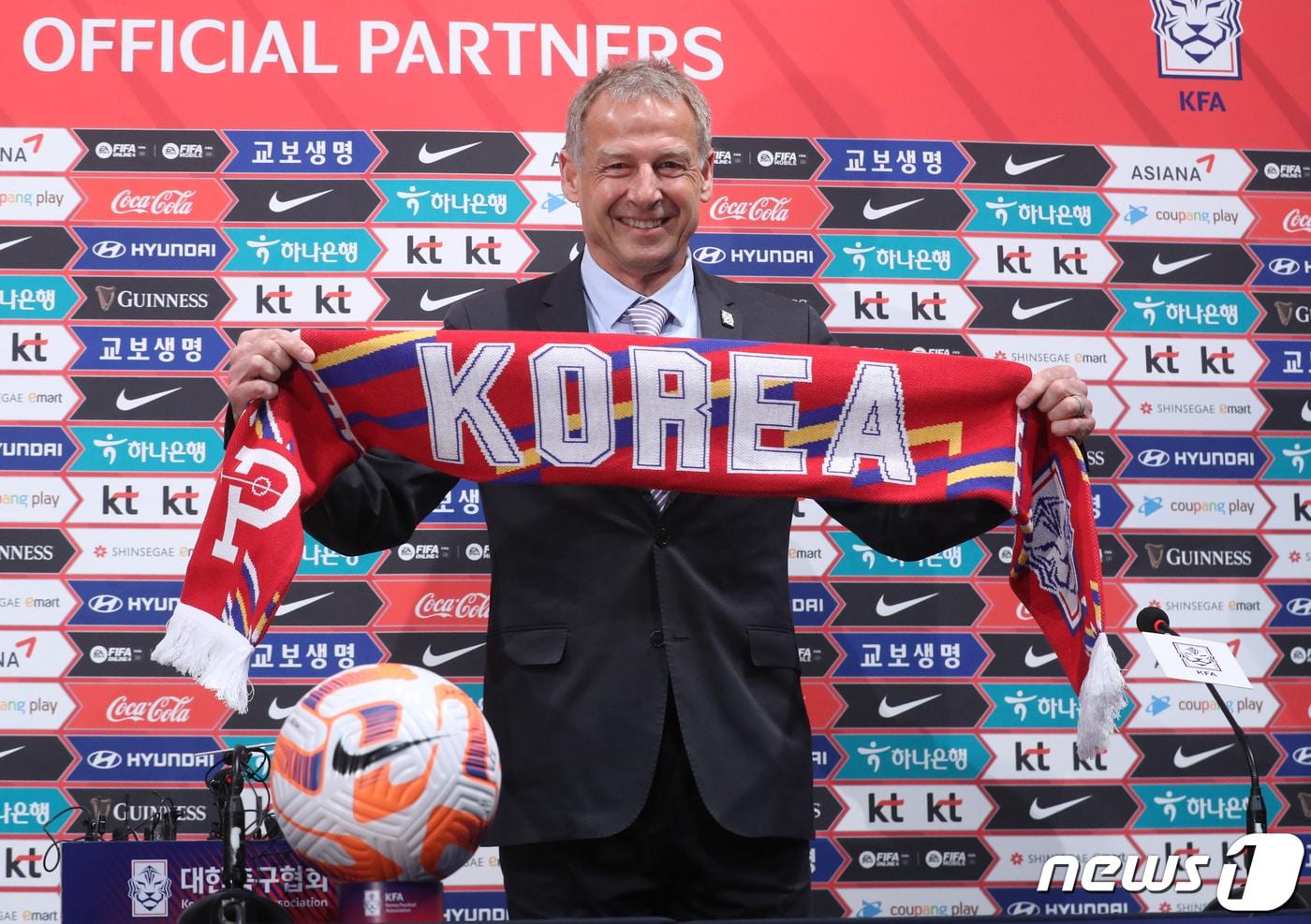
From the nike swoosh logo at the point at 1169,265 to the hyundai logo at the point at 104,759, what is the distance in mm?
2546

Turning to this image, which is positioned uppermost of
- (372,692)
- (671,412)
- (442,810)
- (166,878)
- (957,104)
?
(957,104)

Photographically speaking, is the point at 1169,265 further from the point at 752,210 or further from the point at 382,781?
the point at 382,781

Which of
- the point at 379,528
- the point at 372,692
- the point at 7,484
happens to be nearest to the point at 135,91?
the point at 7,484

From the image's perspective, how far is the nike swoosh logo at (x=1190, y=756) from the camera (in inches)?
121

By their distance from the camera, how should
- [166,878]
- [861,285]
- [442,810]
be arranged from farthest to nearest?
[861,285]
[166,878]
[442,810]

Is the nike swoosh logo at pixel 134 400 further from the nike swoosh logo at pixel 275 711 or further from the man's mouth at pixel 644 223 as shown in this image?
the man's mouth at pixel 644 223

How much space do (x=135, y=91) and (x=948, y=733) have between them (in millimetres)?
2297

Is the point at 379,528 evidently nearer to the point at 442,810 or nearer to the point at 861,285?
the point at 442,810

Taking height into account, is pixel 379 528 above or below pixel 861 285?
below

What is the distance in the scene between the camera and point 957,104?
10.5ft

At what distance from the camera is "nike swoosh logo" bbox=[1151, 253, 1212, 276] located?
320 centimetres

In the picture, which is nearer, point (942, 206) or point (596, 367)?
point (596, 367)

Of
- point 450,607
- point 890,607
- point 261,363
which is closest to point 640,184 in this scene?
point 261,363

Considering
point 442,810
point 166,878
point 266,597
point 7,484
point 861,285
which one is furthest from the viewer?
point 861,285
